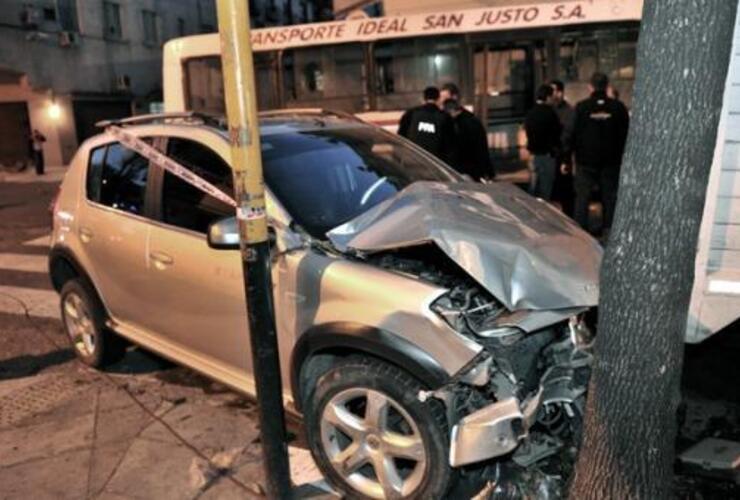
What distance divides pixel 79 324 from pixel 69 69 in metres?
27.5

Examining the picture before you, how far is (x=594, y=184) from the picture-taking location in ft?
26.6

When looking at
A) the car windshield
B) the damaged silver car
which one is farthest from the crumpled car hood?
the car windshield

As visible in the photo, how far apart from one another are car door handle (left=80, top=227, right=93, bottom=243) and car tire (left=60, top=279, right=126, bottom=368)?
12.9 inches

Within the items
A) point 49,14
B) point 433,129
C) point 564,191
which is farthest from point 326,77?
point 49,14

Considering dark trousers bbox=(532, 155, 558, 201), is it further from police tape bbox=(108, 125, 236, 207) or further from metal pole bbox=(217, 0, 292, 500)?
metal pole bbox=(217, 0, 292, 500)

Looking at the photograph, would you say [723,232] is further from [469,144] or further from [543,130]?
[543,130]

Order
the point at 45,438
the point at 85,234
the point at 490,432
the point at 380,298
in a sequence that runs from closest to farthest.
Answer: the point at 490,432 < the point at 380,298 < the point at 45,438 < the point at 85,234

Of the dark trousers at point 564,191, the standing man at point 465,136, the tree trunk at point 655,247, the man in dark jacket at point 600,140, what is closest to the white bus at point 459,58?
the dark trousers at point 564,191

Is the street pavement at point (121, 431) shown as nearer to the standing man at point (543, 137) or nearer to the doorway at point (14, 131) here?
the standing man at point (543, 137)

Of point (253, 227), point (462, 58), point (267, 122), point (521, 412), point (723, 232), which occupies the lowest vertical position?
point (521, 412)

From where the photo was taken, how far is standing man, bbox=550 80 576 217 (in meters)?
9.27

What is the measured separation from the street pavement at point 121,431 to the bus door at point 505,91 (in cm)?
685

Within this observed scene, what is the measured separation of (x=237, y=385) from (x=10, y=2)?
27.8 meters

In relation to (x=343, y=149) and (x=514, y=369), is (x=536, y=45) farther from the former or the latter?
(x=514, y=369)
